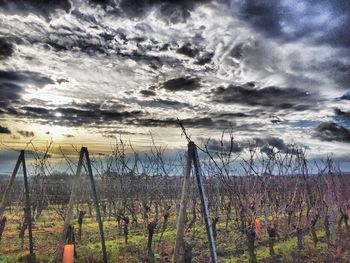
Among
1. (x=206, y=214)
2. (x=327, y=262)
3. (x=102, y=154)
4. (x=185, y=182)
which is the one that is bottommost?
(x=327, y=262)

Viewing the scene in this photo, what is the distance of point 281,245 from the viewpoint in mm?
9352

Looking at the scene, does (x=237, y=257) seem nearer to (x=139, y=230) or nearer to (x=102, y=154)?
(x=139, y=230)

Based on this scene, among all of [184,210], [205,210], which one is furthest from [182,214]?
[205,210]

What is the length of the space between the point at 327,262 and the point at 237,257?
1.92 metres

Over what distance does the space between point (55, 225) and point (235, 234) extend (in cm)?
756

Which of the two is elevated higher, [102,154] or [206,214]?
[102,154]

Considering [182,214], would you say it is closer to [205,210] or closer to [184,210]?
[184,210]

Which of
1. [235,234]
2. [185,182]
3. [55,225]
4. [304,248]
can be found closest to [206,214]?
[185,182]

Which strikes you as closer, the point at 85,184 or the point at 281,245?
the point at 281,245

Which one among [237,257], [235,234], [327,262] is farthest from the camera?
[235,234]

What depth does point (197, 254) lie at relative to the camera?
822 cm

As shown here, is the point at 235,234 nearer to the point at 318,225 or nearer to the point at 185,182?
the point at 318,225

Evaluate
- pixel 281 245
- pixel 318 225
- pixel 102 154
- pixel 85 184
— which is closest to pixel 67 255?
pixel 281 245

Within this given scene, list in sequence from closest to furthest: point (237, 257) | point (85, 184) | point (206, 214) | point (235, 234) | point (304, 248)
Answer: point (206, 214) < point (237, 257) < point (304, 248) < point (235, 234) < point (85, 184)
